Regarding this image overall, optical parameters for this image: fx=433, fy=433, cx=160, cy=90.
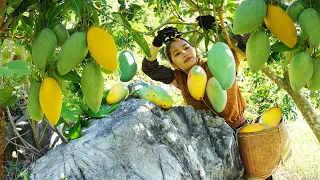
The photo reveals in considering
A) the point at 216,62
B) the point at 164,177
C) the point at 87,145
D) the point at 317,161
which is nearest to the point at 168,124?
the point at 164,177

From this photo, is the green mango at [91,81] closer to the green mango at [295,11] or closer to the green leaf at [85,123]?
the green mango at [295,11]

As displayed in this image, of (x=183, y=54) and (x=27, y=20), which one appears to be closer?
(x=27, y=20)

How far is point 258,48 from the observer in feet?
2.57

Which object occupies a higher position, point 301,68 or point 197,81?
point 301,68

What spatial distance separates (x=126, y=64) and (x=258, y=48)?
43.3 inches

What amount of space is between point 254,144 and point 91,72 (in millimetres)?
1441

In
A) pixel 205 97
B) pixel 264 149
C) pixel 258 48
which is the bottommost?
A: pixel 264 149

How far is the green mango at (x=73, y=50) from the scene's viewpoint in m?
0.69

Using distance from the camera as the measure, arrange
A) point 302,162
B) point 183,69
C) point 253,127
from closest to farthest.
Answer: point 253,127 → point 183,69 → point 302,162

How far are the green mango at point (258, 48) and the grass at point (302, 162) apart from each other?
2591 mm

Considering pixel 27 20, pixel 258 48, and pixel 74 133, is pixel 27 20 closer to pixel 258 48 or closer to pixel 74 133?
pixel 258 48

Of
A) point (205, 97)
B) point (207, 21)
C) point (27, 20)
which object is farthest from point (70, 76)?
point (205, 97)

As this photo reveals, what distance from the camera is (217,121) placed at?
2.05 m

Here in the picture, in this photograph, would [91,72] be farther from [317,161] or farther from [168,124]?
[317,161]
